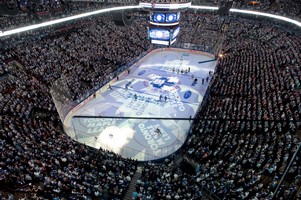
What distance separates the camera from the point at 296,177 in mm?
14352

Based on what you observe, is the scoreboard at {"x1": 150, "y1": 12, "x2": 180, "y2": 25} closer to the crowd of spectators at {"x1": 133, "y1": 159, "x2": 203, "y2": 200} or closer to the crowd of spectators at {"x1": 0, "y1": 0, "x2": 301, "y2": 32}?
the crowd of spectators at {"x1": 0, "y1": 0, "x2": 301, "y2": 32}

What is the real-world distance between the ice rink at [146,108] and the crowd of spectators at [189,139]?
2.17 m

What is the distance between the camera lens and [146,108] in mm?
29312

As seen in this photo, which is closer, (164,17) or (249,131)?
(249,131)

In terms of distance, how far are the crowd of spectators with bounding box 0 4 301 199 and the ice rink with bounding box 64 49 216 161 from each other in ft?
7.13

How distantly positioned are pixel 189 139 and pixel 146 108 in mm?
8834

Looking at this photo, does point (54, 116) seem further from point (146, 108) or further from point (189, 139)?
point (189, 139)

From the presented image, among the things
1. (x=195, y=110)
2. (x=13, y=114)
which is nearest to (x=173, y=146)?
(x=195, y=110)

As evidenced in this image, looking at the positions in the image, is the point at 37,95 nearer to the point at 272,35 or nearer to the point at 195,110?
the point at 195,110

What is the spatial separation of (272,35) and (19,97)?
137ft

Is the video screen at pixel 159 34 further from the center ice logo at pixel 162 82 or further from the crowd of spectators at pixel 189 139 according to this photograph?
the crowd of spectators at pixel 189 139

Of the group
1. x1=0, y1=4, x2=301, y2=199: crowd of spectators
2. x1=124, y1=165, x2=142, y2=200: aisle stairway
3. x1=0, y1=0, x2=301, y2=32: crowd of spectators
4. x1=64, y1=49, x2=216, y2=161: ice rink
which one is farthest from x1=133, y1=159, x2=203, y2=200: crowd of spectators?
x1=0, y1=0, x2=301, y2=32: crowd of spectators

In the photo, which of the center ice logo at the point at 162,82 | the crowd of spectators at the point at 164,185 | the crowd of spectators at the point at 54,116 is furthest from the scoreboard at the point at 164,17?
A: the crowd of spectators at the point at 164,185

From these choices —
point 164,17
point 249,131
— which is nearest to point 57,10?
point 164,17
